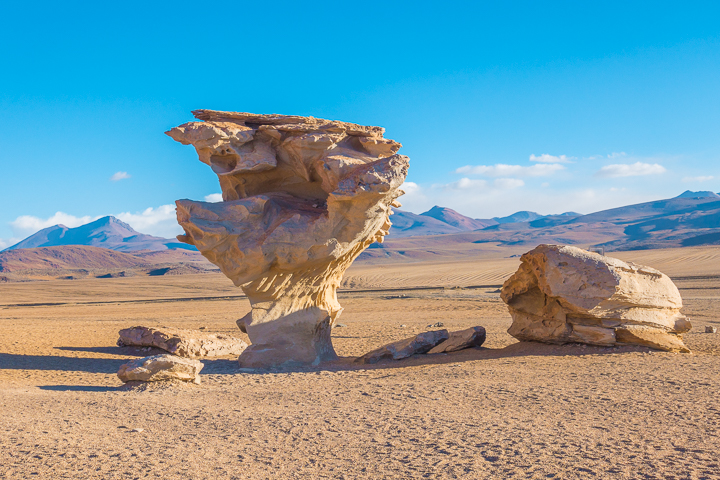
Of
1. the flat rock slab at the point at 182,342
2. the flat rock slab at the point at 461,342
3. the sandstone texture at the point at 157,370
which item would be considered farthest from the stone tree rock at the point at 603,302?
the flat rock slab at the point at 182,342

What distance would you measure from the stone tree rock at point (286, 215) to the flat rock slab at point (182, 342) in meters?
2.42

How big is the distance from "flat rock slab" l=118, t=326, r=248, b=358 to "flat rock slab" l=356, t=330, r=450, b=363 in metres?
4.15

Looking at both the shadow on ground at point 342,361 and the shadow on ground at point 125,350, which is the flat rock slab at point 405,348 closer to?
the shadow on ground at point 342,361

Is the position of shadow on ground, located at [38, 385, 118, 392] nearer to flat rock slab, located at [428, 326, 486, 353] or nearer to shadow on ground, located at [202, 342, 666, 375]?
shadow on ground, located at [202, 342, 666, 375]

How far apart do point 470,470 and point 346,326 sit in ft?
46.0

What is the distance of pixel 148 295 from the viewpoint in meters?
44.1

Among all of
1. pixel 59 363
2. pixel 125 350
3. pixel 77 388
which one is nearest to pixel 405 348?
pixel 77 388

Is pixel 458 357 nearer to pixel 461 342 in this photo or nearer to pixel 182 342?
pixel 461 342

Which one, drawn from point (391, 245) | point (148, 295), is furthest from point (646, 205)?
point (148, 295)

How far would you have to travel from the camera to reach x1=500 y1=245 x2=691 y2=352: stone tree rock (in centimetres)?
1039

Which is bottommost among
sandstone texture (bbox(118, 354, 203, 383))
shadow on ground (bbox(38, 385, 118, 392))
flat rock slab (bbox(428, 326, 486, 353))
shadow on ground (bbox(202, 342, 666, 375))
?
shadow on ground (bbox(202, 342, 666, 375))

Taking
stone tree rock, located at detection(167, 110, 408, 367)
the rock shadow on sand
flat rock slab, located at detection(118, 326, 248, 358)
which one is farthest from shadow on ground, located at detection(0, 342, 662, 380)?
flat rock slab, located at detection(118, 326, 248, 358)

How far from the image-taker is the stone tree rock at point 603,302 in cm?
1039

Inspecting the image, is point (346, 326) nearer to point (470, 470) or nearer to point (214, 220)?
point (214, 220)
